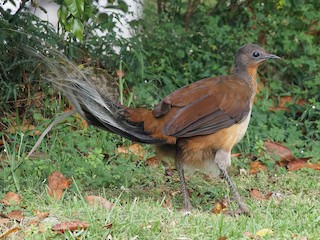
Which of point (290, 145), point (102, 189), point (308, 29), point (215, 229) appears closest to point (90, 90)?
point (102, 189)

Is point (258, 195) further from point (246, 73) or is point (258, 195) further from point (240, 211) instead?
point (246, 73)

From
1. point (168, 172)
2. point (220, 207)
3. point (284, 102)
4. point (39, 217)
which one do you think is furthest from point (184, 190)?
point (284, 102)

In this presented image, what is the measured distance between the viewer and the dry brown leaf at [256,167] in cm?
704

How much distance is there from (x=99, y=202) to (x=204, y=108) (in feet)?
3.72

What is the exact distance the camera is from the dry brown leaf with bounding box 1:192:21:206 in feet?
17.6

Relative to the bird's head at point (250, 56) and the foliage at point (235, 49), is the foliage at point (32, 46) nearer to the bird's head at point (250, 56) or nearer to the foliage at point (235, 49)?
the foliage at point (235, 49)

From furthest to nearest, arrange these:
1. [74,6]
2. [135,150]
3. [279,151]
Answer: [279,151] < [135,150] < [74,6]

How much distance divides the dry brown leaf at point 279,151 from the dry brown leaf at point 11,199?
2725 mm

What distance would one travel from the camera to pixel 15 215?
497 centimetres

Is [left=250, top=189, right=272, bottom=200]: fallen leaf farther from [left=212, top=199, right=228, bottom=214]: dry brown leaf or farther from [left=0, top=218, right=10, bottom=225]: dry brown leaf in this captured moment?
[left=0, top=218, right=10, bottom=225]: dry brown leaf

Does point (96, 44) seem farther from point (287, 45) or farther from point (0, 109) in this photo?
point (287, 45)

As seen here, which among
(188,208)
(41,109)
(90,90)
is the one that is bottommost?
(188,208)

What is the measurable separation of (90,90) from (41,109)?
2070mm

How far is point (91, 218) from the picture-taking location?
15.4 feet
